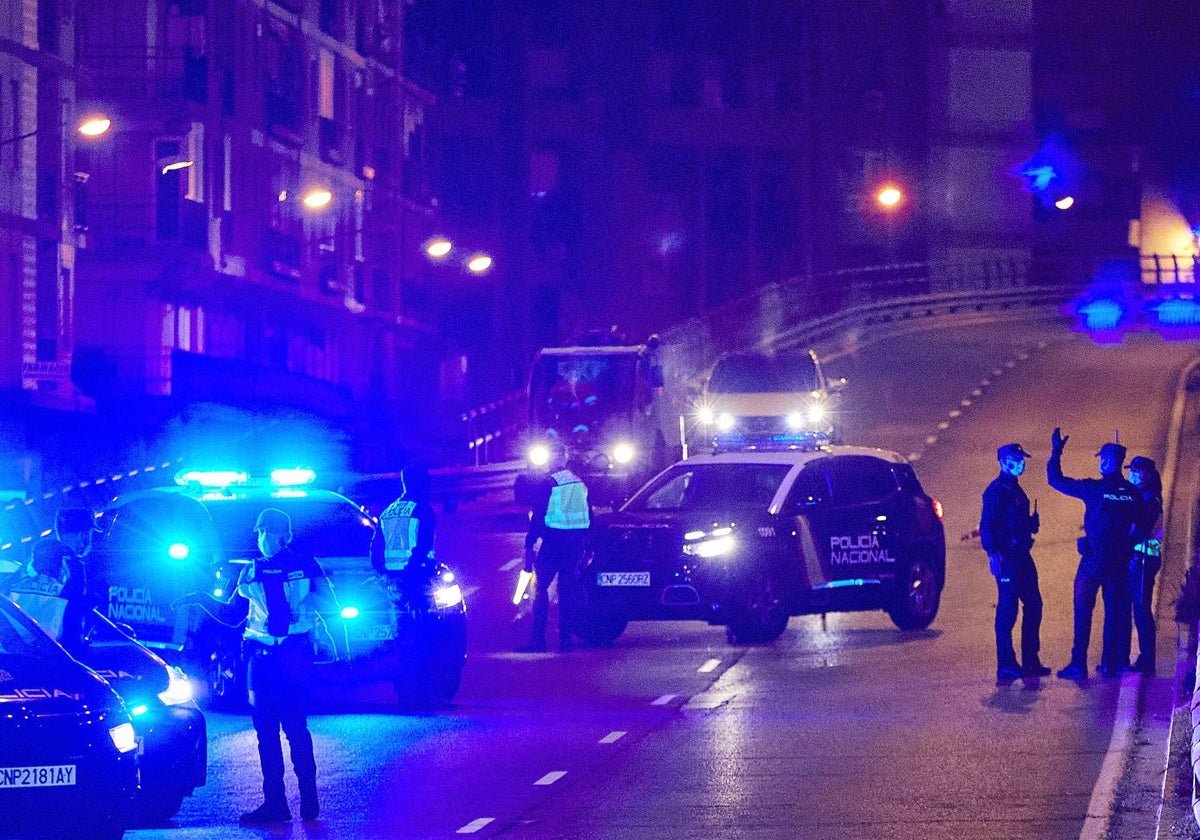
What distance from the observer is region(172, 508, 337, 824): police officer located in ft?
39.3

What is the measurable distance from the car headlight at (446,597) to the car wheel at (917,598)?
19.3ft

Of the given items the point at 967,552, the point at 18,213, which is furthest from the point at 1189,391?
the point at 18,213

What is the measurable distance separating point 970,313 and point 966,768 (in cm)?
6111

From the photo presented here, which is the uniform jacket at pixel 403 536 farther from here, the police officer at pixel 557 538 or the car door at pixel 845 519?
the car door at pixel 845 519

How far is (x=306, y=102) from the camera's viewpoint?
58719 mm

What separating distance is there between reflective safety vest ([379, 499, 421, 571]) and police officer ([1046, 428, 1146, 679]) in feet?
16.2

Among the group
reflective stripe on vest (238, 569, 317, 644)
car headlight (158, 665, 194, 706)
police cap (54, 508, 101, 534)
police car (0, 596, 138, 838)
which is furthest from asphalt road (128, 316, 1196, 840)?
police car (0, 596, 138, 838)

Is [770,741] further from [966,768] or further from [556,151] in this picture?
[556,151]

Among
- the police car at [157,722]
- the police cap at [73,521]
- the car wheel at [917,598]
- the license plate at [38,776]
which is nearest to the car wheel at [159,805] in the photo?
the police car at [157,722]

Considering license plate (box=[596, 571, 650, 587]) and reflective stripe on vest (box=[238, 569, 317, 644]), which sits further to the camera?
license plate (box=[596, 571, 650, 587])

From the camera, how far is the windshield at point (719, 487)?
2133 centimetres

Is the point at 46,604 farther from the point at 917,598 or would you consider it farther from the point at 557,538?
the point at 917,598

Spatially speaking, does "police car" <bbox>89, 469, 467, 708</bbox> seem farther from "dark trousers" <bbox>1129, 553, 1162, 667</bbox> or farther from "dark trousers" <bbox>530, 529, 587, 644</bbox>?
"dark trousers" <bbox>1129, 553, 1162, 667</bbox>

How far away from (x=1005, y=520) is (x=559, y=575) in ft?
14.3
